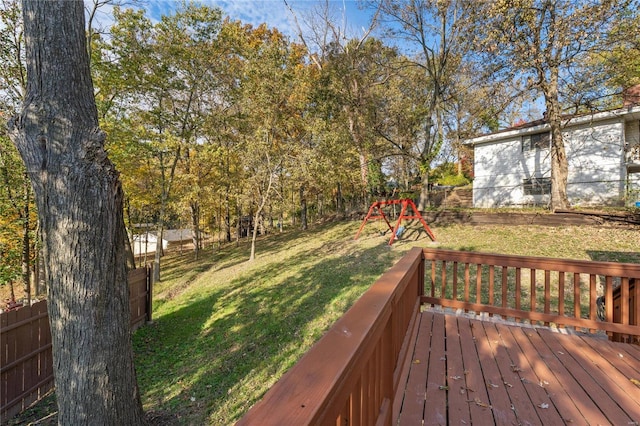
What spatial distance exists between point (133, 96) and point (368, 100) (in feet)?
32.3

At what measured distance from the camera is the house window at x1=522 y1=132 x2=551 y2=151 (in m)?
13.2

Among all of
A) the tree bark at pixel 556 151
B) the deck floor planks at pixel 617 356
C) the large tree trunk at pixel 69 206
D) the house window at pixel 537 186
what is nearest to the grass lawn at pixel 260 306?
the large tree trunk at pixel 69 206

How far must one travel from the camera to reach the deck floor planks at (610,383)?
179cm

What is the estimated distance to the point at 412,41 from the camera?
12.6m

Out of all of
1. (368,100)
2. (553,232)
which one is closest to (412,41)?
(368,100)

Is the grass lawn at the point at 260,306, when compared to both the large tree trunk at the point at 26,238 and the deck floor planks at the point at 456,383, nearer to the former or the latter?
the deck floor planks at the point at 456,383

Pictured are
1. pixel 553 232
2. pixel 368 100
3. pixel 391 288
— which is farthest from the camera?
pixel 368 100

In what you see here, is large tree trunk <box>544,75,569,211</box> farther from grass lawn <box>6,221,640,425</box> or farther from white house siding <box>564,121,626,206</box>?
white house siding <box>564,121,626,206</box>

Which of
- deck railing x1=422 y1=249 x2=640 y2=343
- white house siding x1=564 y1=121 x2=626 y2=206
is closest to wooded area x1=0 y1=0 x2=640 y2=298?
white house siding x1=564 y1=121 x2=626 y2=206

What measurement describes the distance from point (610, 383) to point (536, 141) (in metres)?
15.1

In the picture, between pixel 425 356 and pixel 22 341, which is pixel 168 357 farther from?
pixel 425 356

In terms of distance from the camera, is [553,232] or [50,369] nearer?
[50,369]

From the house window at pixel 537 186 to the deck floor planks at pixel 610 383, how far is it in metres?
13.8

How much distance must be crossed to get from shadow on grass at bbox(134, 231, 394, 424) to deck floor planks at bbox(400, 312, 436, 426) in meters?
2.05
